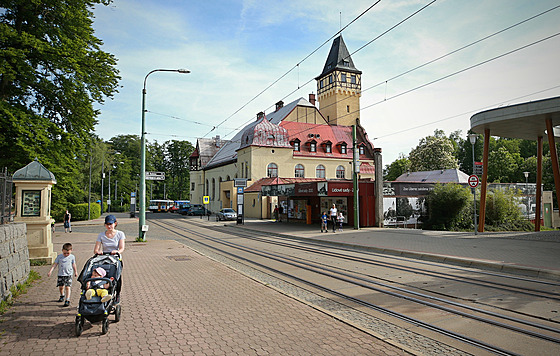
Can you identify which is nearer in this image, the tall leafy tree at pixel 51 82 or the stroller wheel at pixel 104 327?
the stroller wheel at pixel 104 327

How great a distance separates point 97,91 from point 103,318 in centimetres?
1515

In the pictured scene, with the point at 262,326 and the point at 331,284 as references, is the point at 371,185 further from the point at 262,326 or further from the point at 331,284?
the point at 262,326

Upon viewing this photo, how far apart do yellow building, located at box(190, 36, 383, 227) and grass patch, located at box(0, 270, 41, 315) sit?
933 inches

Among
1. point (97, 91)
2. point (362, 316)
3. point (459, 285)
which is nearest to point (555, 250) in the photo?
point (459, 285)

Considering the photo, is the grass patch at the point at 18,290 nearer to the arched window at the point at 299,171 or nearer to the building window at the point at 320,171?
the arched window at the point at 299,171

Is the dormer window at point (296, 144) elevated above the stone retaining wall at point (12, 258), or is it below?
above

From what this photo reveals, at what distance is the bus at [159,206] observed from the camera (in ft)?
248

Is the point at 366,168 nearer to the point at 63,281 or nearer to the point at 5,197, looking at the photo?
the point at 5,197

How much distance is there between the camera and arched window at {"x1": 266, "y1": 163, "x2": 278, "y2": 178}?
4794cm

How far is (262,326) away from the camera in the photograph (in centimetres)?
575

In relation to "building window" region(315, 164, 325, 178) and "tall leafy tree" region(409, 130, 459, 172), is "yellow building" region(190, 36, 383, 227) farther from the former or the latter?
"tall leafy tree" region(409, 130, 459, 172)

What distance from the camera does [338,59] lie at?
61.2m

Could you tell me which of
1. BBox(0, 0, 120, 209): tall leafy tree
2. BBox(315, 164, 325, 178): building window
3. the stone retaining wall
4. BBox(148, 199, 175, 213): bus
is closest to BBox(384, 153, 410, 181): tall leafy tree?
BBox(315, 164, 325, 178): building window

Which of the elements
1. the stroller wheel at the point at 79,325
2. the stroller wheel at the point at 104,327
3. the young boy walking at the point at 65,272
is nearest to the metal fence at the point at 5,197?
the young boy walking at the point at 65,272
